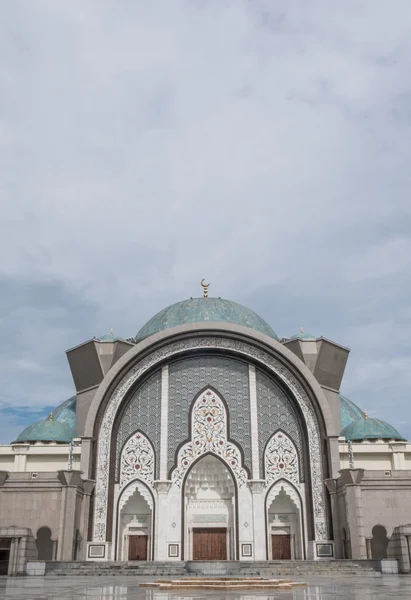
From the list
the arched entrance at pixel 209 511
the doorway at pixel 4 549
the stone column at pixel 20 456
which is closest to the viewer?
the doorway at pixel 4 549

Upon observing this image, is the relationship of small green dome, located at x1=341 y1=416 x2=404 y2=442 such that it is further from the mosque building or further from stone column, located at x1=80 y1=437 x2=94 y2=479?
stone column, located at x1=80 y1=437 x2=94 y2=479

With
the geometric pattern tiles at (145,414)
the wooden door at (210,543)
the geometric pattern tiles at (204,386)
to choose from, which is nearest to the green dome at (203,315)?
the geometric pattern tiles at (204,386)

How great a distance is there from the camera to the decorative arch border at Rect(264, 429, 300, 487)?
18.4m

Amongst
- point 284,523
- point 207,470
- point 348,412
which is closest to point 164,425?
point 207,470

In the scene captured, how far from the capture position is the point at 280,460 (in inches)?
731

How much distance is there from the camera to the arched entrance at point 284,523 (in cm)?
1778

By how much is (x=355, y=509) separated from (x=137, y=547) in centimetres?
663

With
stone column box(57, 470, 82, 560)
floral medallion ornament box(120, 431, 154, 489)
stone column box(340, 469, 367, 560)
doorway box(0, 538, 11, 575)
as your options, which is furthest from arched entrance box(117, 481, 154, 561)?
stone column box(340, 469, 367, 560)

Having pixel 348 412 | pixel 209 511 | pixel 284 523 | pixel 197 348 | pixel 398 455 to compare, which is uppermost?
pixel 197 348

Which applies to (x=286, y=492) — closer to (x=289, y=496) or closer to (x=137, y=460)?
(x=289, y=496)

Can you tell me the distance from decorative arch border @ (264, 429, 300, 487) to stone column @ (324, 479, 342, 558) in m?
1.12

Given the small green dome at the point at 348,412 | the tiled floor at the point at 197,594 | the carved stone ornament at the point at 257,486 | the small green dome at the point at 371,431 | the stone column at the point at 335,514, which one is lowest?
the tiled floor at the point at 197,594

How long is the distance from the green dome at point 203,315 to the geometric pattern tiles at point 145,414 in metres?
2.53

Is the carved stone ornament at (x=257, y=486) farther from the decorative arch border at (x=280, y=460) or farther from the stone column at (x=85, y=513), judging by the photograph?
the stone column at (x=85, y=513)
